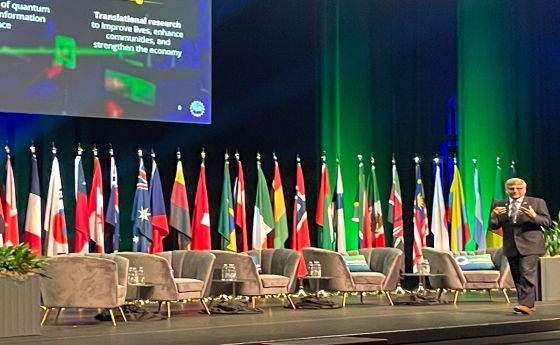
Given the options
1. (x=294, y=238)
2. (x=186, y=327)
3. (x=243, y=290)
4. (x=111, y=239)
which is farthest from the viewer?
(x=294, y=238)

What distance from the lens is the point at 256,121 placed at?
41.3 feet

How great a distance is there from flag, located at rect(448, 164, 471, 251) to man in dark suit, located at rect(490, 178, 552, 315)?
13.2ft

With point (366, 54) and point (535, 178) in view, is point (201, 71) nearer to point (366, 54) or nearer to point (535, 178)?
point (366, 54)

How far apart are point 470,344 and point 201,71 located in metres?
5.12

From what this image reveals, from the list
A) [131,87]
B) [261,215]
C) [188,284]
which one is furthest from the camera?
[261,215]

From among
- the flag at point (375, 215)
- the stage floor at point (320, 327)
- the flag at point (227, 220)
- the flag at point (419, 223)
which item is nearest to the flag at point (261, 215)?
the flag at point (227, 220)

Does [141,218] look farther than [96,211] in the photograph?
Yes

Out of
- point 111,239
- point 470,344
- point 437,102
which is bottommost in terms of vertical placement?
point 470,344

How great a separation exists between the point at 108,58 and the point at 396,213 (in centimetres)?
411

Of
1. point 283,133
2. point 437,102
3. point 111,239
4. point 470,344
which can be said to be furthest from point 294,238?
point 470,344

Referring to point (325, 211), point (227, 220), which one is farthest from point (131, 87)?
point (325, 211)

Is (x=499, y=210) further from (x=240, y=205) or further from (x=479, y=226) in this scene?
(x=479, y=226)

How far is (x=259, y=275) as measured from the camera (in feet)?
33.8

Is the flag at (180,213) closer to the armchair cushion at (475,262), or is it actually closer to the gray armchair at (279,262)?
the gray armchair at (279,262)
